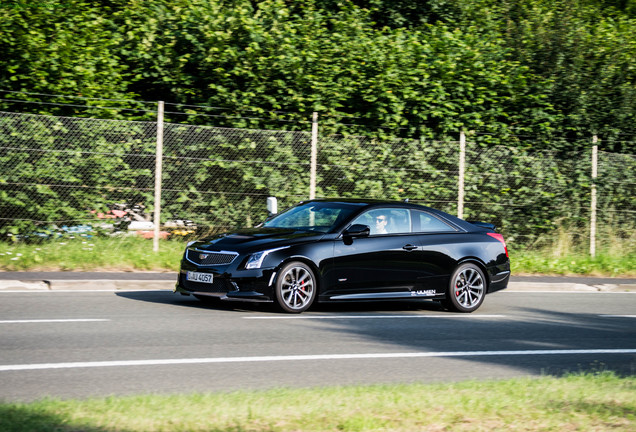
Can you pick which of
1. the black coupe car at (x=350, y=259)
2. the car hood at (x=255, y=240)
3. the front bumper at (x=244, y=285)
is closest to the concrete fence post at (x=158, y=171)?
the black coupe car at (x=350, y=259)

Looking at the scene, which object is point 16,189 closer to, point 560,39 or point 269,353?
point 269,353

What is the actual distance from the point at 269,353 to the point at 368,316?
3042 mm

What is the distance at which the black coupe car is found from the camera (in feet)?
34.1

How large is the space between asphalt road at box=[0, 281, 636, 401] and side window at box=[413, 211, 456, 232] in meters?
1.15

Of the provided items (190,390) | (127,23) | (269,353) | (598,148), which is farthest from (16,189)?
(598,148)

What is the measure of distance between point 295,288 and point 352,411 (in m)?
5.12

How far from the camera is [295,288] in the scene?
10.6 m

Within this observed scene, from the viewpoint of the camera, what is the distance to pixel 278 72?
16938 millimetres

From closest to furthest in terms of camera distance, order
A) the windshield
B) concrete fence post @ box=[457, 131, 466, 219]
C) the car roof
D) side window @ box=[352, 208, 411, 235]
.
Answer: the windshield
side window @ box=[352, 208, 411, 235]
the car roof
concrete fence post @ box=[457, 131, 466, 219]

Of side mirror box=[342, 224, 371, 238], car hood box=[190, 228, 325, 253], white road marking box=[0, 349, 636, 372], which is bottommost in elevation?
white road marking box=[0, 349, 636, 372]

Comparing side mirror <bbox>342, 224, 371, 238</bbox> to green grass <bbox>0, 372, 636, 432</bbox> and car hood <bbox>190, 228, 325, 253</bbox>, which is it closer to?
car hood <bbox>190, 228, 325, 253</bbox>

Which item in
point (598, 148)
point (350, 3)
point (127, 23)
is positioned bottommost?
point (598, 148)

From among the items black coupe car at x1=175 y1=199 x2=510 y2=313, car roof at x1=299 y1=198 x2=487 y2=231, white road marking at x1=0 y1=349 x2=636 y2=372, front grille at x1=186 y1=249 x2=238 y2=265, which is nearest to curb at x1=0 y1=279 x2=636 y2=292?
black coupe car at x1=175 y1=199 x2=510 y2=313

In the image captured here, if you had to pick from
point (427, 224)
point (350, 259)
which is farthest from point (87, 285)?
point (427, 224)
